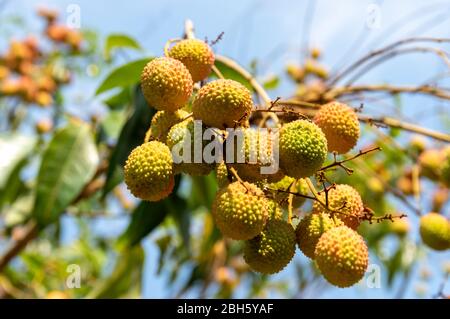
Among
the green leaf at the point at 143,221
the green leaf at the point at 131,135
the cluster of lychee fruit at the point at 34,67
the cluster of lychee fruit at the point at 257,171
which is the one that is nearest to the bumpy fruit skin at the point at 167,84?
the cluster of lychee fruit at the point at 257,171

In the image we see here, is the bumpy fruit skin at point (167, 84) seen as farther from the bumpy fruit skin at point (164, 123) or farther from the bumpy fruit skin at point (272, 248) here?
the bumpy fruit skin at point (272, 248)

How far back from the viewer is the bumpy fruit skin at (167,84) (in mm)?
826

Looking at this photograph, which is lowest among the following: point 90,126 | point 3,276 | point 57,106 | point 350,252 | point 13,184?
point 3,276

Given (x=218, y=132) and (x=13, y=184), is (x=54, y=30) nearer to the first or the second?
(x=13, y=184)

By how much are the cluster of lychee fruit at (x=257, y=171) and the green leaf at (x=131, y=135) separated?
1.32ft

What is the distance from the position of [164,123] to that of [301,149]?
0.70 feet

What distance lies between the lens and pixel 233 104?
795mm

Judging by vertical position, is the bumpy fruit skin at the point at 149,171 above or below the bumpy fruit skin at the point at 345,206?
above

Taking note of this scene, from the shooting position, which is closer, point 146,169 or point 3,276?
point 146,169

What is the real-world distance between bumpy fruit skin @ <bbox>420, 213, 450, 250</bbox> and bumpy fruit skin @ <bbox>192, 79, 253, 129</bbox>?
63 centimetres

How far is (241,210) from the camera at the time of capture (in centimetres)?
76

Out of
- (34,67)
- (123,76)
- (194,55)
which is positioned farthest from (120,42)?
(34,67)
